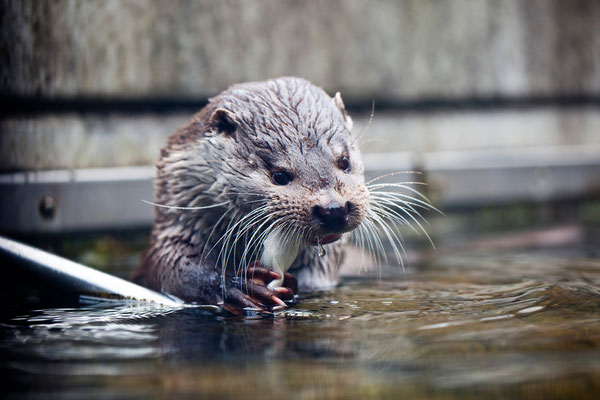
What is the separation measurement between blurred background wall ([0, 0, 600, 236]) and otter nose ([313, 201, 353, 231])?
1.19 meters

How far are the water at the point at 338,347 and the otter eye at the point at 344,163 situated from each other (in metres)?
0.43

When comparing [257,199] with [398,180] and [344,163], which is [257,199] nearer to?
[344,163]

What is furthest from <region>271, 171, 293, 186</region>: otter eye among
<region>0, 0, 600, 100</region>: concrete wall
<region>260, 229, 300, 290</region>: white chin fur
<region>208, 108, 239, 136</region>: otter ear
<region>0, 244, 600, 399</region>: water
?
<region>0, 0, 600, 100</region>: concrete wall

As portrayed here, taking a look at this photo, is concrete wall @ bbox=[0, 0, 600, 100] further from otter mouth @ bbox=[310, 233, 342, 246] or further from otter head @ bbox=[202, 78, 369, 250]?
otter mouth @ bbox=[310, 233, 342, 246]

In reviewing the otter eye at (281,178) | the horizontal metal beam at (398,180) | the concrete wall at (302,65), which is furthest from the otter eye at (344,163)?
the horizontal metal beam at (398,180)

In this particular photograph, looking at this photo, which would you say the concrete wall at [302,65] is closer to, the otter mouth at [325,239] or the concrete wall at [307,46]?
the concrete wall at [307,46]

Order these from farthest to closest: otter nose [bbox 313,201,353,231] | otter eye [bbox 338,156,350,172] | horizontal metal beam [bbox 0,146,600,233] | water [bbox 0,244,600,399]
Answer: horizontal metal beam [bbox 0,146,600,233] < otter eye [bbox 338,156,350,172] < otter nose [bbox 313,201,353,231] < water [bbox 0,244,600,399]

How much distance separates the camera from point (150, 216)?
150 inches

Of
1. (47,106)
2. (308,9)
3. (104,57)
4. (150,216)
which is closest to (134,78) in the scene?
(104,57)

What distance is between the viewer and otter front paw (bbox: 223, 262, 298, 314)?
7.46 ft

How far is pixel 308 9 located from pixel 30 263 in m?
2.61

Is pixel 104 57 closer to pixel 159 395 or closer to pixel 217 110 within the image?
pixel 217 110

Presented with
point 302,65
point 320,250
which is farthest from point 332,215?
point 302,65

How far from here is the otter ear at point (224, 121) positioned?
97.9 inches
